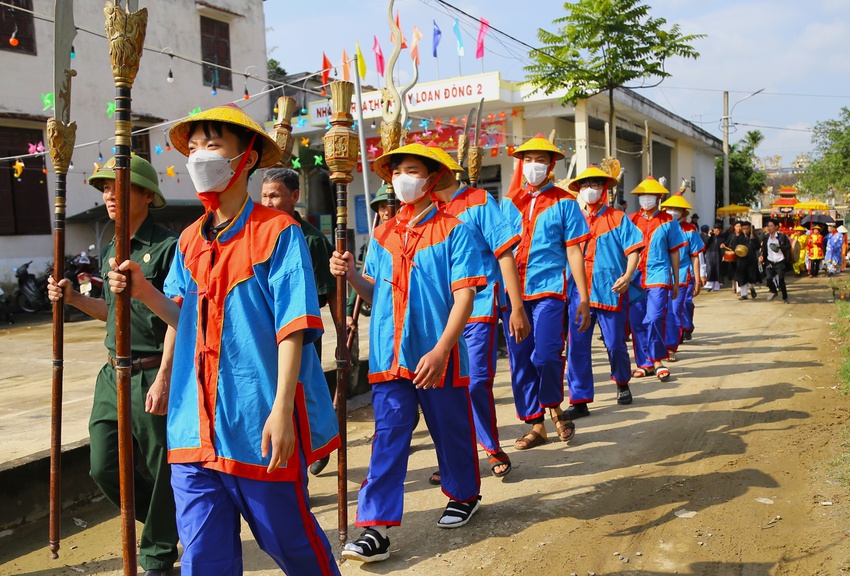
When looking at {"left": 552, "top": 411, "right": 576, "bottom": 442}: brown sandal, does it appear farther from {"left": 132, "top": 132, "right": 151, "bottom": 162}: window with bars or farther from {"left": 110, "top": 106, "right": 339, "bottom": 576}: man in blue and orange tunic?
{"left": 132, "top": 132, "right": 151, "bottom": 162}: window with bars

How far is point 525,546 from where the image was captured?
381cm

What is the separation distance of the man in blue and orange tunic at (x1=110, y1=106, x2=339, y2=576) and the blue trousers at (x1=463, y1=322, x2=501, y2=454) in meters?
2.13

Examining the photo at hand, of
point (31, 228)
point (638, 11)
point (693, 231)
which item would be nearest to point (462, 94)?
point (638, 11)

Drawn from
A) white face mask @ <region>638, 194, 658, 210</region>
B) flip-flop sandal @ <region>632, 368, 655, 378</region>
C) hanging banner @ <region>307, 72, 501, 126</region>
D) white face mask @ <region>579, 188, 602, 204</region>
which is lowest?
flip-flop sandal @ <region>632, 368, 655, 378</region>

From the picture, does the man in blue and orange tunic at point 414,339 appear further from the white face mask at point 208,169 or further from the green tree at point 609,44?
the green tree at point 609,44

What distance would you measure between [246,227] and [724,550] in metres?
2.78

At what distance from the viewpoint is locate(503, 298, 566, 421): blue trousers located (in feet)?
18.1

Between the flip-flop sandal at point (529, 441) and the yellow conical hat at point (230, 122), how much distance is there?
336cm

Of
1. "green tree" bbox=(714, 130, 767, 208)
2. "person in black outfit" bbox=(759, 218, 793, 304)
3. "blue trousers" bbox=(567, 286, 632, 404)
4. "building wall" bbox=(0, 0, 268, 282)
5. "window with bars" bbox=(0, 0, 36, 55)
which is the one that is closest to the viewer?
"blue trousers" bbox=(567, 286, 632, 404)

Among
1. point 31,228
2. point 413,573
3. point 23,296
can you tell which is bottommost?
point 413,573

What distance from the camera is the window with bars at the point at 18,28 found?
613 inches

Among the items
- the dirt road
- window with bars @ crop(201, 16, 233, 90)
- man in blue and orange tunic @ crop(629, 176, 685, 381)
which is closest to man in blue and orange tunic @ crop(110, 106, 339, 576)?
the dirt road

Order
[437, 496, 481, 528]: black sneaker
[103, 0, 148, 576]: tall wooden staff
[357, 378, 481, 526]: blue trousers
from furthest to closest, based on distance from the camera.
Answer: [437, 496, 481, 528]: black sneaker → [357, 378, 481, 526]: blue trousers → [103, 0, 148, 576]: tall wooden staff

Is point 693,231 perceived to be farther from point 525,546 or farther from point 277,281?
point 277,281
